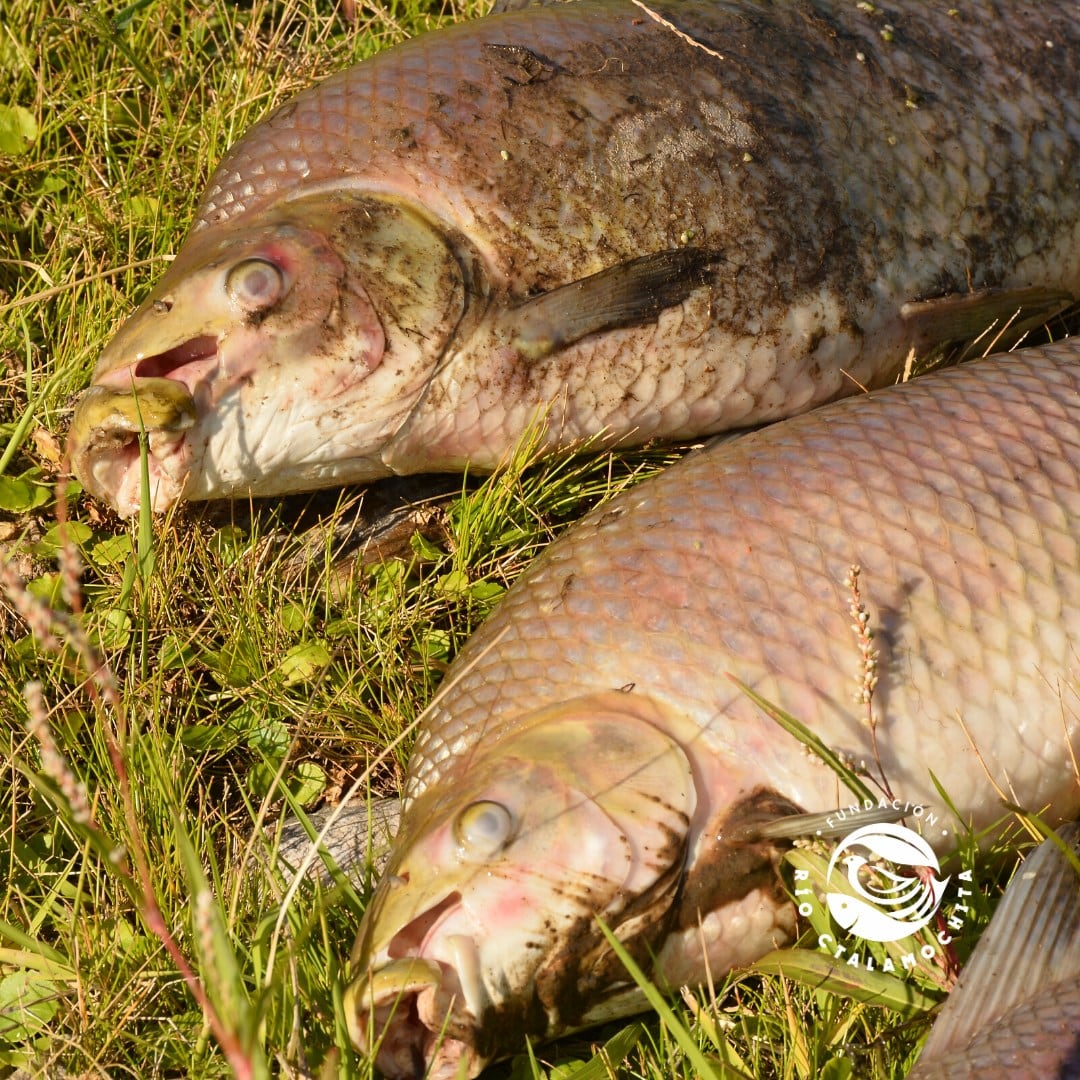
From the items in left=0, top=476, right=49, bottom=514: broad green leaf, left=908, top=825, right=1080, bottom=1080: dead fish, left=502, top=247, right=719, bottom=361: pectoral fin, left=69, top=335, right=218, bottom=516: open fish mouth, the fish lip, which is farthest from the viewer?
left=0, top=476, right=49, bottom=514: broad green leaf

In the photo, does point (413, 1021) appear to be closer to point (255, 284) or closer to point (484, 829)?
point (484, 829)

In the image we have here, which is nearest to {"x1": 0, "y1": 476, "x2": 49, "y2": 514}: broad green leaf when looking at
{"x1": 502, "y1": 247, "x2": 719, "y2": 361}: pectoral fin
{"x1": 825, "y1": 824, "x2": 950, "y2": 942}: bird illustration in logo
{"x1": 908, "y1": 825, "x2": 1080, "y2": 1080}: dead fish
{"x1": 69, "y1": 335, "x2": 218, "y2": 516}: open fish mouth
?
{"x1": 69, "y1": 335, "x2": 218, "y2": 516}: open fish mouth

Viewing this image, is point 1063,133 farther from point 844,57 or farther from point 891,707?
point 891,707

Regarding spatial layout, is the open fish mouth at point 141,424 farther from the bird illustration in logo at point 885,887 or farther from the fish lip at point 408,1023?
the bird illustration in logo at point 885,887

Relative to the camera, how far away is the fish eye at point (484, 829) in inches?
98.1

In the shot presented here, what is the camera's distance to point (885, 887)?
8.70 ft

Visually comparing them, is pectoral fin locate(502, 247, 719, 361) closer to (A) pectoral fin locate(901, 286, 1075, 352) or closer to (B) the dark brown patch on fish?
→ (A) pectoral fin locate(901, 286, 1075, 352)

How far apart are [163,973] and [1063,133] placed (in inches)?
119

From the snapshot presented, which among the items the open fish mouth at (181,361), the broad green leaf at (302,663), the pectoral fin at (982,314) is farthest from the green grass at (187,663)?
the pectoral fin at (982,314)

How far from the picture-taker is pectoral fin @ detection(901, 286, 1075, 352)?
367cm

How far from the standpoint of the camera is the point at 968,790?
2734mm

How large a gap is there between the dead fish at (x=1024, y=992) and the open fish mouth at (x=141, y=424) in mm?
1965

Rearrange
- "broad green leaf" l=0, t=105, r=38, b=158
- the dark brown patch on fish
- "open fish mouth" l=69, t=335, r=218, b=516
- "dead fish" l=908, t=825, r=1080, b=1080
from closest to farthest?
1. "dead fish" l=908, t=825, r=1080, b=1080
2. the dark brown patch on fish
3. "open fish mouth" l=69, t=335, r=218, b=516
4. "broad green leaf" l=0, t=105, r=38, b=158

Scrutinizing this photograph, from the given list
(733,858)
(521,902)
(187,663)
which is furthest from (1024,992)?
(187,663)
